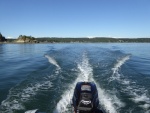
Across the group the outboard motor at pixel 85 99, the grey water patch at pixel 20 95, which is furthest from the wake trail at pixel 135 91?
the grey water patch at pixel 20 95

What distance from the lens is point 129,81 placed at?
18750 millimetres

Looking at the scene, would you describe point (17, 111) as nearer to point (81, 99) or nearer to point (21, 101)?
point (21, 101)

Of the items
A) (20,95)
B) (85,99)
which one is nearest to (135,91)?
(85,99)

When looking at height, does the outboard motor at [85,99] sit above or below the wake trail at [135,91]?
above

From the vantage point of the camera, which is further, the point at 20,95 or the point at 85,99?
the point at 20,95

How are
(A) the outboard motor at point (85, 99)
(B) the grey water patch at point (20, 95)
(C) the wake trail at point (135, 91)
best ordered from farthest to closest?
(C) the wake trail at point (135, 91), (B) the grey water patch at point (20, 95), (A) the outboard motor at point (85, 99)

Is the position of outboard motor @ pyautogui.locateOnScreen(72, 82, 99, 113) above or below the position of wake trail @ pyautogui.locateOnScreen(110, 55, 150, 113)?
above

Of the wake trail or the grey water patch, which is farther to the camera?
the wake trail

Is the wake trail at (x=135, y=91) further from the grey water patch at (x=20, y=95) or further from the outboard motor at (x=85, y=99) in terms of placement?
the grey water patch at (x=20, y=95)

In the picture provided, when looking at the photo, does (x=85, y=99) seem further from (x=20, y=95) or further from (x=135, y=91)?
(x=135, y=91)

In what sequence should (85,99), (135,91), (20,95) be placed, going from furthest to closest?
1. (135,91)
2. (20,95)
3. (85,99)

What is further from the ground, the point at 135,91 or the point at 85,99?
the point at 85,99

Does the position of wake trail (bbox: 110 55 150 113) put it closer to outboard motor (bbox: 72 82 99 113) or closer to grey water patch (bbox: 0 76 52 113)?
outboard motor (bbox: 72 82 99 113)

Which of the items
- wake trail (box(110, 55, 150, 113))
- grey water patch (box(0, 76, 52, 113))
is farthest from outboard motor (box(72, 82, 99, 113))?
wake trail (box(110, 55, 150, 113))
